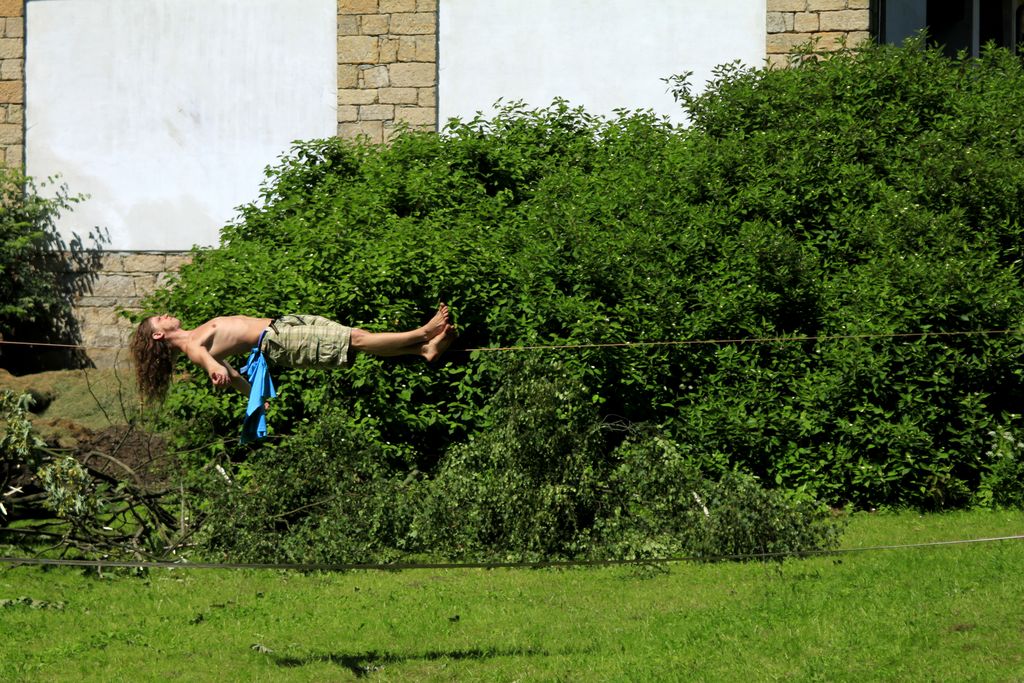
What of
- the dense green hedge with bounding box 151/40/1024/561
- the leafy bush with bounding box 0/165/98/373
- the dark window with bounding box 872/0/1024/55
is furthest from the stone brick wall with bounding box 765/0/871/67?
the leafy bush with bounding box 0/165/98/373

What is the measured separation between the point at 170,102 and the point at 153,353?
22.5 ft

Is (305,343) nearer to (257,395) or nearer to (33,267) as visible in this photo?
(257,395)

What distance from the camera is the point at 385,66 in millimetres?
13695

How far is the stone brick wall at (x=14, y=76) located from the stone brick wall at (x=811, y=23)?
7481 mm

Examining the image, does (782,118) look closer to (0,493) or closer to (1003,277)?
(1003,277)

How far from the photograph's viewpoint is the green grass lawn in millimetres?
6195

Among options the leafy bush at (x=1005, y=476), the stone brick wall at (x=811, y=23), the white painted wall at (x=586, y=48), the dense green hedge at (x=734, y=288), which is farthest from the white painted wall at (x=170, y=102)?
the leafy bush at (x=1005, y=476)

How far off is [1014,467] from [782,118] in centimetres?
339

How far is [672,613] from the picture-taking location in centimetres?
705

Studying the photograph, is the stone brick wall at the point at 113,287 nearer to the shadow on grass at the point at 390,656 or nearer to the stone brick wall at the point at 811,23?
the stone brick wall at the point at 811,23

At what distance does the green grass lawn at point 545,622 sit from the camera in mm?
6195

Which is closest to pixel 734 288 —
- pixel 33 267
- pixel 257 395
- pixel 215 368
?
pixel 257 395

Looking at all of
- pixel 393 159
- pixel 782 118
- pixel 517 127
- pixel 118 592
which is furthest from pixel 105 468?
pixel 782 118

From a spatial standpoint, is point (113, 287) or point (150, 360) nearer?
point (150, 360)
